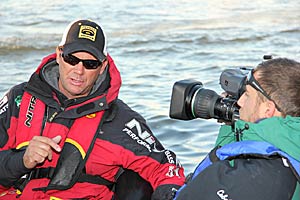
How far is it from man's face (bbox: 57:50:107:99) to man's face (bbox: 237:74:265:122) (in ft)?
3.79

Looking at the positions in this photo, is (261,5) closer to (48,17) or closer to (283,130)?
(48,17)

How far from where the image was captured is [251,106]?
10.0 ft

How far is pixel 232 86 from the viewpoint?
338 cm

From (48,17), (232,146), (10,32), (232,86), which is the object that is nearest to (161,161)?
(232,86)

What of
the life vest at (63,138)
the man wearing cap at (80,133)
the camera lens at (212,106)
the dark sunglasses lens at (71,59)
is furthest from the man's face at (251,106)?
the dark sunglasses lens at (71,59)

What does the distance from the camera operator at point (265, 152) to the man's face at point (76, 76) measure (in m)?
1.19

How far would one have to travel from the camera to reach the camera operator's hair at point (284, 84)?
293 cm

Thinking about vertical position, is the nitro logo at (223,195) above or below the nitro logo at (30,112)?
above

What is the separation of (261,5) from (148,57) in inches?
210

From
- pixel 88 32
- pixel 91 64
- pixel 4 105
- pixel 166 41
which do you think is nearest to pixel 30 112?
pixel 4 105

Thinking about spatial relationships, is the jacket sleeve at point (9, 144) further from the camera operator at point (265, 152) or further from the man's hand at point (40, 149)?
the camera operator at point (265, 152)

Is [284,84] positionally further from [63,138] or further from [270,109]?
[63,138]

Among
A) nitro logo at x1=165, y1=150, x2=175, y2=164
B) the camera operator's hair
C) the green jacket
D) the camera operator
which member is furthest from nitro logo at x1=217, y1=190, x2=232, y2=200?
nitro logo at x1=165, y1=150, x2=175, y2=164

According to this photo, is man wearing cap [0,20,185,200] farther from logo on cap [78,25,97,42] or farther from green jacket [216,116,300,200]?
green jacket [216,116,300,200]
